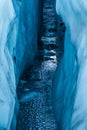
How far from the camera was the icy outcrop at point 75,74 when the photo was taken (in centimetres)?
233

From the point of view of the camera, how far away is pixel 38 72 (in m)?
5.75

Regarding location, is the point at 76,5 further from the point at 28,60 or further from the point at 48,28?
the point at 48,28

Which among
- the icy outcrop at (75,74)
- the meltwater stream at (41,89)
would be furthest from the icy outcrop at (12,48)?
the icy outcrop at (75,74)

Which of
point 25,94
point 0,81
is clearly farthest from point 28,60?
point 0,81

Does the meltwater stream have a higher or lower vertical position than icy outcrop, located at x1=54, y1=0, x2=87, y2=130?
lower

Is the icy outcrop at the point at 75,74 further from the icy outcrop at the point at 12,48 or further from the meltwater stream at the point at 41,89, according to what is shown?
the icy outcrop at the point at 12,48

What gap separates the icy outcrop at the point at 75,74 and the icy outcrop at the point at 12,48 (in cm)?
63

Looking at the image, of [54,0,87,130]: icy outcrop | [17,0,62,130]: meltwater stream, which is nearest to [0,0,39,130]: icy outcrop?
[17,0,62,130]: meltwater stream

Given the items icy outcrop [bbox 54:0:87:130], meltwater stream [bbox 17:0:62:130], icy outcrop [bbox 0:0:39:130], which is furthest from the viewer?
meltwater stream [bbox 17:0:62:130]

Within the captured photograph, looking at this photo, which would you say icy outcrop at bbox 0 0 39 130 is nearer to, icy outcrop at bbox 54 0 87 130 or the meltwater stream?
the meltwater stream

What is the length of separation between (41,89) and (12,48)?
152cm

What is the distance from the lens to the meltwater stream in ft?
14.2

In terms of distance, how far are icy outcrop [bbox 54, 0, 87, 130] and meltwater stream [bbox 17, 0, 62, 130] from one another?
25 centimetres

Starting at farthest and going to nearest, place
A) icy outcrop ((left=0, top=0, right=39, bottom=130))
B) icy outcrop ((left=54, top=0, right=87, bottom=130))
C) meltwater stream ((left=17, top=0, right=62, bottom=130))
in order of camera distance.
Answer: meltwater stream ((left=17, top=0, right=62, bottom=130)), icy outcrop ((left=0, top=0, right=39, bottom=130)), icy outcrop ((left=54, top=0, right=87, bottom=130))
